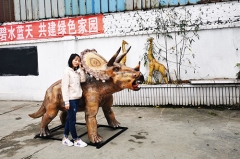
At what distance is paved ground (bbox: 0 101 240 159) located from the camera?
397 cm

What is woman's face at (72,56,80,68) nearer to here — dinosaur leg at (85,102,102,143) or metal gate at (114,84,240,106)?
dinosaur leg at (85,102,102,143)

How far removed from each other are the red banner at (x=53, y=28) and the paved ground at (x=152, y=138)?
289 cm

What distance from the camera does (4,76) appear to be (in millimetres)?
9391

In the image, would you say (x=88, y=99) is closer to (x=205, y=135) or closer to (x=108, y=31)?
(x=205, y=135)

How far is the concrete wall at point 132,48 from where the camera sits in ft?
22.2

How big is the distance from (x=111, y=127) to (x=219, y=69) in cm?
346

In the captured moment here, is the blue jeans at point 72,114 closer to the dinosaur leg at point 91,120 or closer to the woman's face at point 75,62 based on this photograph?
the dinosaur leg at point 91,120

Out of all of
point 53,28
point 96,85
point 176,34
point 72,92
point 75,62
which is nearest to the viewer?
point 72,92

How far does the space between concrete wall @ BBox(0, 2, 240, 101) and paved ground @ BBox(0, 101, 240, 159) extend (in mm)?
1301

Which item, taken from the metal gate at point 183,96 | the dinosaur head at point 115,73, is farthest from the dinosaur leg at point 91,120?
the metal gate at point 183,96

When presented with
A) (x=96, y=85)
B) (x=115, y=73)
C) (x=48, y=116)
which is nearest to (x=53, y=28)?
(x=48, y=116)

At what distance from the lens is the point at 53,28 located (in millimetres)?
8539

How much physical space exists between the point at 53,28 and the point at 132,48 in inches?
Answer: 112

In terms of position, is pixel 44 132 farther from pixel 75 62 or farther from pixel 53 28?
pixel 53 28
